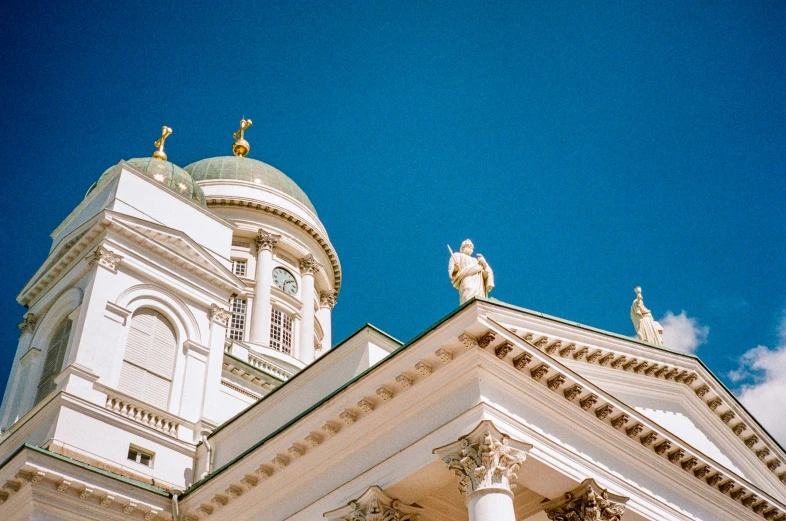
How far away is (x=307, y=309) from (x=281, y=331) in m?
1.68

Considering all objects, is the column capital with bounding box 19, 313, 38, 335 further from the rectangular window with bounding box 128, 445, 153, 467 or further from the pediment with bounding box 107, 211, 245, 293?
the rectangular window with bounding box 128, 445, 153, 467

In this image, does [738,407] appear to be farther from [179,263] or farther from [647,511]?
[179,263]

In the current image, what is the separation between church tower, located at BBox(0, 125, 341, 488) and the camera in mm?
19719

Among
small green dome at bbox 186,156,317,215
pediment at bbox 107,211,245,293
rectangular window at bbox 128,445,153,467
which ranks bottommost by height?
rectangular window at bbox 128,445,153,467

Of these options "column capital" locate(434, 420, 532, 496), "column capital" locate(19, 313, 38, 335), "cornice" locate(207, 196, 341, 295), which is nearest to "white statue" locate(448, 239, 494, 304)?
"column capital" locate(434, 420, 532, 496)

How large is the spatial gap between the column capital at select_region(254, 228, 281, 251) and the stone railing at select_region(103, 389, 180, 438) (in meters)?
17.9

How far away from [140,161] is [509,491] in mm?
18759

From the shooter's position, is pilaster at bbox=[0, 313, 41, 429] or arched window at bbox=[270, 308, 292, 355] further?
arched window at bbox=[270, 308, 292, 355]

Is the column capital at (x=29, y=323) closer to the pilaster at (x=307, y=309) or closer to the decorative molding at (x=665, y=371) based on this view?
the pilaster at (x=307, y=309)

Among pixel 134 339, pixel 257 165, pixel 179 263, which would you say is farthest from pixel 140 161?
pixel 257 165

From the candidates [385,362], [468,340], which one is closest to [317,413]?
[385,362]

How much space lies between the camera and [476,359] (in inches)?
571

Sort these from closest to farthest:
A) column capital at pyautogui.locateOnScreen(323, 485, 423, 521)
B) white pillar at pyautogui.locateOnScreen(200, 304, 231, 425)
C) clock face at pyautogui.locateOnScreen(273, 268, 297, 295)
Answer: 1. column capital at pyautogui.locateOnScreen(323, 485, 423, 521)
2. white pillar at pyautogui.locateOnScreen(200, 304, 231, 425)
3. clock face at pyautogui.locateOnScreen(273, 268, 297, 295)

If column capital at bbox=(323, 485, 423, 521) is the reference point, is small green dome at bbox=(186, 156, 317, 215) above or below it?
above
